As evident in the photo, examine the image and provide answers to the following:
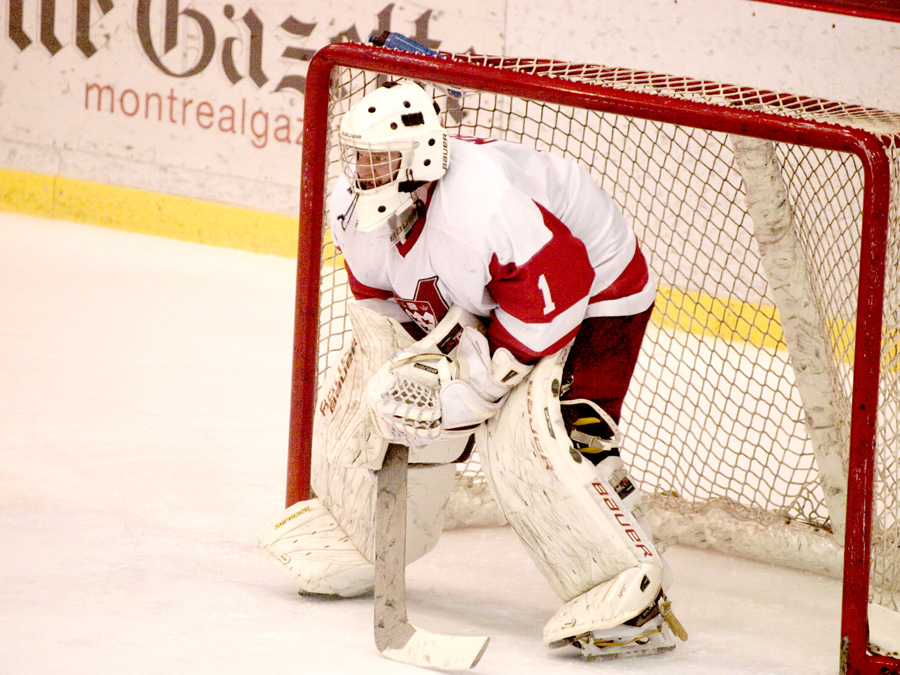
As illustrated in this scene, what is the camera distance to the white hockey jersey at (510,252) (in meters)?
2.11

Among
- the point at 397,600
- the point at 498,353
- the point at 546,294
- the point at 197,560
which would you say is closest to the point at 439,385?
the point at 498,353

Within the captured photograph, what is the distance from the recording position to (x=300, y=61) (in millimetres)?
5281

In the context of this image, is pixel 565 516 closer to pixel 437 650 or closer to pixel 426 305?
pixel 437 650

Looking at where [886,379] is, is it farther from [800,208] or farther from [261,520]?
[261,520]

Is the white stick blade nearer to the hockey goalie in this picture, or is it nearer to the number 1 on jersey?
the hockey goalie

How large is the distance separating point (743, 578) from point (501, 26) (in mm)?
2691

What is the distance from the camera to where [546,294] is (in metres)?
2.12

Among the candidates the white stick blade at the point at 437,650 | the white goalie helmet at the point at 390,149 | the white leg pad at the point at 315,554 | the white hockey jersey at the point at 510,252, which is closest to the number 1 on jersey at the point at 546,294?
the white hockey jersey at the point at 510,252

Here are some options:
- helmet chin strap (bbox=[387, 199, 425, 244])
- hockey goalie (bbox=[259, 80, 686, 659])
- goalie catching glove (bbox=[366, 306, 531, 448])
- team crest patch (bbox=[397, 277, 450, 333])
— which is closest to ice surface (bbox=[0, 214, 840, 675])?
hockey goalie (bbox=[259, 80, 686, 659])

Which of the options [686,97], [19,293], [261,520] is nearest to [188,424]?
[261,520]

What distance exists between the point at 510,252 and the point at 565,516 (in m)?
0.46

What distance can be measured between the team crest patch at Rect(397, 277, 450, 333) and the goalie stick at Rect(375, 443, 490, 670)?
23cm

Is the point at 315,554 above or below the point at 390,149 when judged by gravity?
below

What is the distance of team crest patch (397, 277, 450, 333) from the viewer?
2.25 meters
